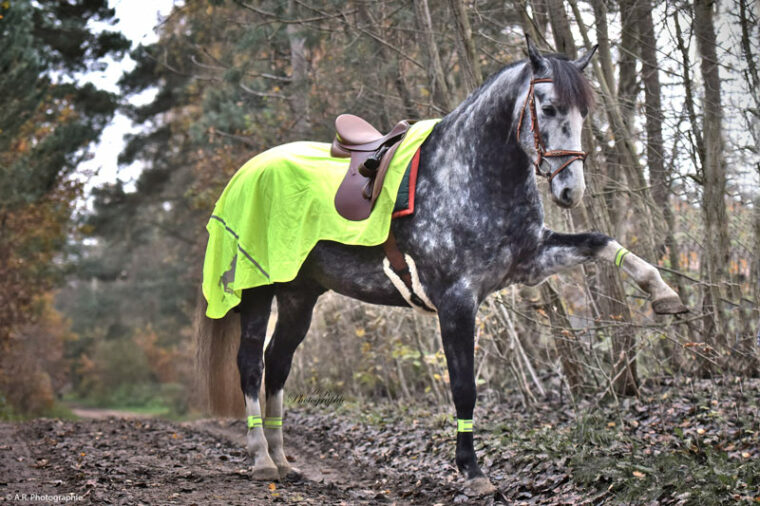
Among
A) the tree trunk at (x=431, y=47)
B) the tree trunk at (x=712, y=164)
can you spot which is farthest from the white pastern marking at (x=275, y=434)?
the tree trunk at (x=431, y=47)

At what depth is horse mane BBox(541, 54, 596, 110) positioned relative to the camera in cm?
427

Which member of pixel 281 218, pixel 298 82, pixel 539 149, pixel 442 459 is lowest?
pixel 442 459

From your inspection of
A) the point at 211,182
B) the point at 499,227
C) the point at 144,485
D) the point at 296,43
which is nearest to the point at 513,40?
the point at 499,227

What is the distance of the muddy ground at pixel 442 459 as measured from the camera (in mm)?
4469

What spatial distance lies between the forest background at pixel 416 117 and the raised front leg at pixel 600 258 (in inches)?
55.5

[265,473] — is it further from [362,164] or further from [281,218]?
[362,164]

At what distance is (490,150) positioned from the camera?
473cm

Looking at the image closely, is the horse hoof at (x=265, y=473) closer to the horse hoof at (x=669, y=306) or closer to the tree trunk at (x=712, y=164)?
the horse hoof at (x=669, y=306)

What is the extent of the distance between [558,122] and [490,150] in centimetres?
53

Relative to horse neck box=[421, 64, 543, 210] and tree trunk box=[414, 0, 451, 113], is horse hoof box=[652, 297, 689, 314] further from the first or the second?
tree trunk box=[414, 0, 451, 113]

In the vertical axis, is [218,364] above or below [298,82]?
below

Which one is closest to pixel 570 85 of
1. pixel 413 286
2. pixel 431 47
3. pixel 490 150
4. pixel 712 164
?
pixel 490 150

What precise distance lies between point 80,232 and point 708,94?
21576 millimetres

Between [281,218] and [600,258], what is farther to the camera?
[281,218]
